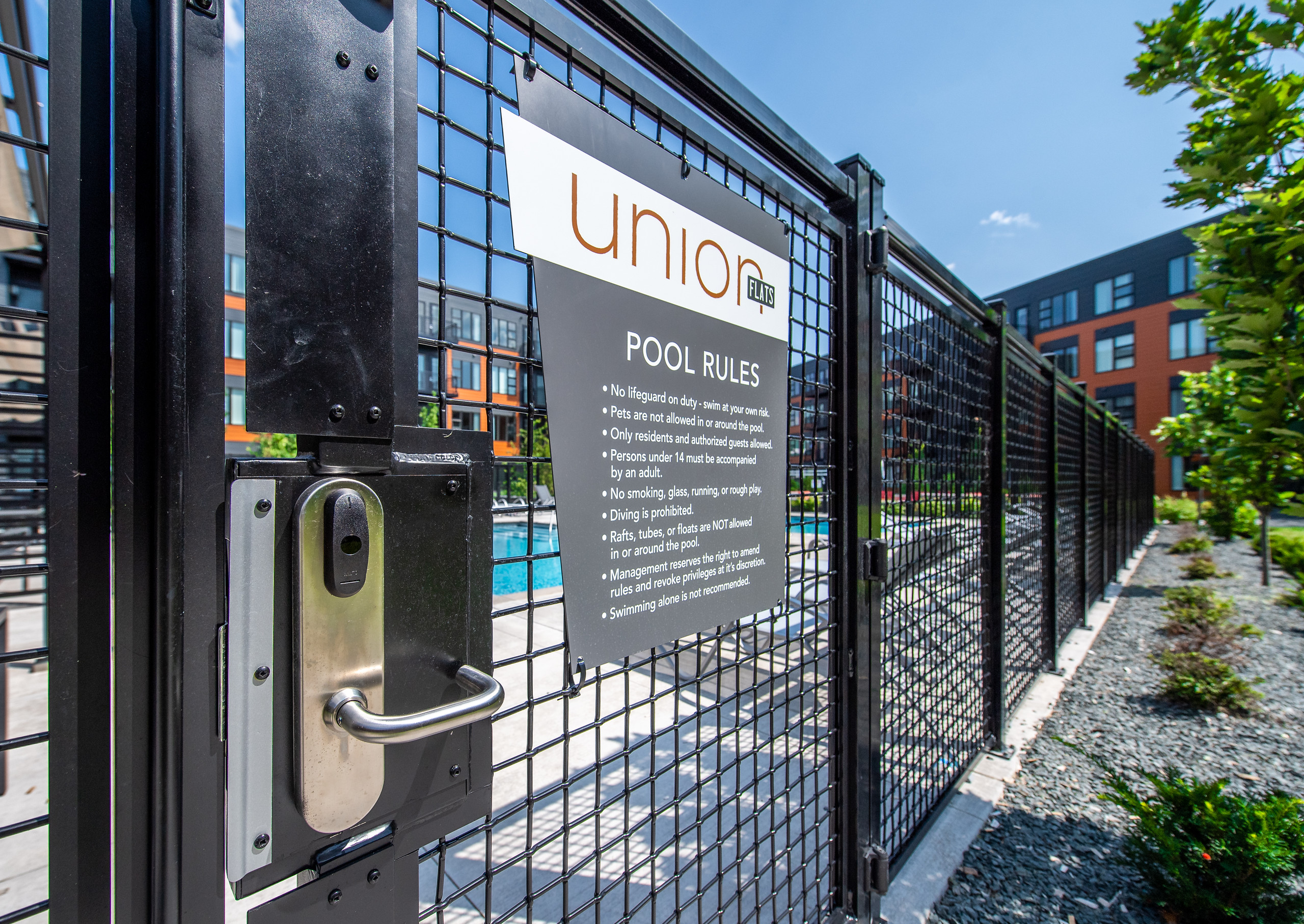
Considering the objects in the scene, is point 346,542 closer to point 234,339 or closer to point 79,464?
point 79,464

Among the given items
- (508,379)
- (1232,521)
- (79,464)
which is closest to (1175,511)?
(1232,521)

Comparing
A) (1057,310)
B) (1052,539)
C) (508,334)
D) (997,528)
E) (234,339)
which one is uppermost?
(1057,310)

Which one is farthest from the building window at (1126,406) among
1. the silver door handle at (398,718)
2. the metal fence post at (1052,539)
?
the silver door handle at (398,718)

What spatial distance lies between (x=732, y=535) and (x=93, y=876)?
139cm

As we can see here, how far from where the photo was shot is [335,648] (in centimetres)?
86

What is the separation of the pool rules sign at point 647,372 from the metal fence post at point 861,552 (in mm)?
517

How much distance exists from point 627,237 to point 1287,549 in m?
15.5

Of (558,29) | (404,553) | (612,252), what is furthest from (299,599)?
(558,29)

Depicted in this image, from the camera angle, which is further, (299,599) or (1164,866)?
(1164,866)

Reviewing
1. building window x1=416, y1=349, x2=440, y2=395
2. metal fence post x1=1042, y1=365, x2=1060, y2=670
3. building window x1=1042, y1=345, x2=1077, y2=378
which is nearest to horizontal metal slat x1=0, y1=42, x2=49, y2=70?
building window x1=416, y1=349, x2=440, y2=395

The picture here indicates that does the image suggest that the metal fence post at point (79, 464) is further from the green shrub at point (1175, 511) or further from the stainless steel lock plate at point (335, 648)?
the green shrub at point (1175, 511)

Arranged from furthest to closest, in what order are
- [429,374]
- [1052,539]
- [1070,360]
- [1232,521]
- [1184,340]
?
[1070,360], [1184,340], [1232,521], [1052,539], [429,374]

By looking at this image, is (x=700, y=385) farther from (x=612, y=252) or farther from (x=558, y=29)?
(x=558, y=29)

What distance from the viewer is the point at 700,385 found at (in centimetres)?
156
